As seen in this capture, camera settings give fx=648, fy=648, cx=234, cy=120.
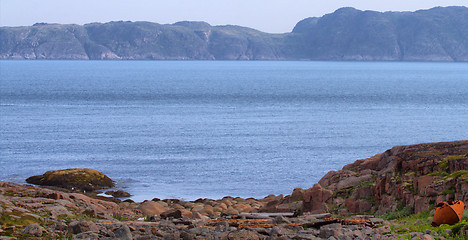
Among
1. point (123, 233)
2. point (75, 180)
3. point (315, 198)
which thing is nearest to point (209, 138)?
point (75, 180)

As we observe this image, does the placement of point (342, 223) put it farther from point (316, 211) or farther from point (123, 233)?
point (123, 233)

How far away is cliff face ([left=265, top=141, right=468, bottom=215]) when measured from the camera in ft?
62.7

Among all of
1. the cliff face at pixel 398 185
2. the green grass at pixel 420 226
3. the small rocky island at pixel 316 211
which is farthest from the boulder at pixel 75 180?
the green grass at pixel 420 226

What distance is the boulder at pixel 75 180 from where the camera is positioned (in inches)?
1427

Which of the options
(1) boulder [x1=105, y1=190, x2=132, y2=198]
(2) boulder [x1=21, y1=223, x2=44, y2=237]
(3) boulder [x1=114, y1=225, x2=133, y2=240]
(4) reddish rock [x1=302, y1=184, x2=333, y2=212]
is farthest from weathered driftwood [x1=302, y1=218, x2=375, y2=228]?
(1) boulder [x1=105, y1=190, x2=132, y2=198]

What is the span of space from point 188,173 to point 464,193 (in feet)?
83.4

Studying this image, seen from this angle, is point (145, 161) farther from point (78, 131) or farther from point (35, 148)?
point (78, 131)

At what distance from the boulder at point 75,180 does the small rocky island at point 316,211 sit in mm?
8022

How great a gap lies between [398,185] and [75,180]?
21000 millimetres

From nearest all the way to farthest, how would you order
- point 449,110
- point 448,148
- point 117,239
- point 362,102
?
1. point 117,239
2. point 448,148
3. point 449,110
4. point 362,102

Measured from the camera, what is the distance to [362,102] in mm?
105938

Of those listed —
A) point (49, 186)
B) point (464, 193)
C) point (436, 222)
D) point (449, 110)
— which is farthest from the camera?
point (449, 110)

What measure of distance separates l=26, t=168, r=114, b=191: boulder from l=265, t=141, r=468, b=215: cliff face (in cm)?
1414

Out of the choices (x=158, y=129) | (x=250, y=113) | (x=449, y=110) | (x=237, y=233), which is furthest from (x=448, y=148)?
(x=449, y=110)
